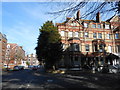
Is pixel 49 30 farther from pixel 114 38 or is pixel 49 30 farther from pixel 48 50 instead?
pixel 114 38

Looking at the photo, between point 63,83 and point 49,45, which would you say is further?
point 49,45

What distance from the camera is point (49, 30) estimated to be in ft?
104

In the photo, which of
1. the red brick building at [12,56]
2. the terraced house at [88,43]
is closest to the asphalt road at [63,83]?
the terraced house at [88,43]

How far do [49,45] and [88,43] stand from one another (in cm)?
1178

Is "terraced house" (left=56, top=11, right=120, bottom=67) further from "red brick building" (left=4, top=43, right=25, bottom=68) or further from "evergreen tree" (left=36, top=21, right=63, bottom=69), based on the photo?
"red brick building" (left=4, top=43, right=25, bottom=68)

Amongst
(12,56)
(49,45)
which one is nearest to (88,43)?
(49,45)

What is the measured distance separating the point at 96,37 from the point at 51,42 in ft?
45.7

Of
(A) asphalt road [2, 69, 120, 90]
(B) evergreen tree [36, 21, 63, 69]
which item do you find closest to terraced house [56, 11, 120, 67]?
(B) evergreen tree [36, 21, 63, 69]

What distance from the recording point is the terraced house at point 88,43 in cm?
3469

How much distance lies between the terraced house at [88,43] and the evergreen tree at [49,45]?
164 inches

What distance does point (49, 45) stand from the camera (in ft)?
99.2

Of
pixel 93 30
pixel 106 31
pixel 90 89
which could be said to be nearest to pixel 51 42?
pixel 93 30

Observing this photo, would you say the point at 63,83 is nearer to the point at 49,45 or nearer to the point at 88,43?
the point at 49,45

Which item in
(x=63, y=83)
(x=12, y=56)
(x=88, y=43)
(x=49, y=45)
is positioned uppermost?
(x=88, y=43)
